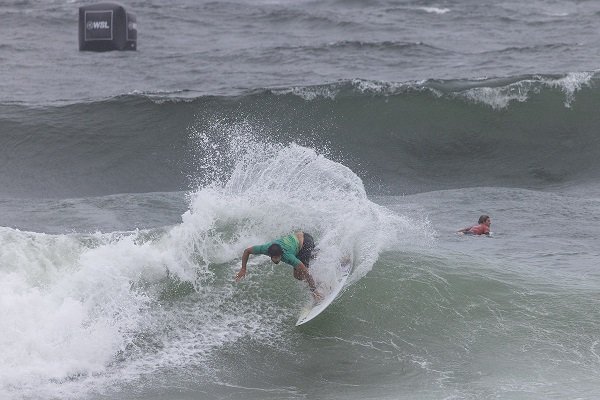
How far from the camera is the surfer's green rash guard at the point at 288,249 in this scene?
38.1ft

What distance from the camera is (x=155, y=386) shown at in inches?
414

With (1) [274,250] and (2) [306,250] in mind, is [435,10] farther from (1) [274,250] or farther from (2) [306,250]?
(1) [274,250]

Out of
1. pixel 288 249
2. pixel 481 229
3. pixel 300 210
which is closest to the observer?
pixel 288 249

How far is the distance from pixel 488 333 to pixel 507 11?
97.7ft

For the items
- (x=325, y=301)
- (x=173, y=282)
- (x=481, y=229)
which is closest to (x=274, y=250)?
(x=325, y=301)

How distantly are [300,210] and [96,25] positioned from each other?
53.6 ft

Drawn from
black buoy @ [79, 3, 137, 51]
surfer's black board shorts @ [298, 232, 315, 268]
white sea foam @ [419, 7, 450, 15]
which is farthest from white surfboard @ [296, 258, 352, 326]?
white sea foam @ [419, 7, 450, 15]

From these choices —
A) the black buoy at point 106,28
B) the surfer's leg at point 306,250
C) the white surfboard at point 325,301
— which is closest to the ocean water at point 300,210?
the white surfboard at point 325,301

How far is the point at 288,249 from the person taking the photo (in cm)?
1184

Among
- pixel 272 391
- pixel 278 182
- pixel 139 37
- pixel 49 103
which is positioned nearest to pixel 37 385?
pixel 272 391

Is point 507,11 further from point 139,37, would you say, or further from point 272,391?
point 272,391

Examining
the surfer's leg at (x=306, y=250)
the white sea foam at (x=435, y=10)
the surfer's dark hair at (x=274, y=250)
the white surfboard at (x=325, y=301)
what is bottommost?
the white surfboard at (x=325, y=301)

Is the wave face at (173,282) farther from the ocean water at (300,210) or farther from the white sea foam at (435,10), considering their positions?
the white sea foam at (435,10)

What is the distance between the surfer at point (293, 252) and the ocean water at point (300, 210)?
453 millimetres
